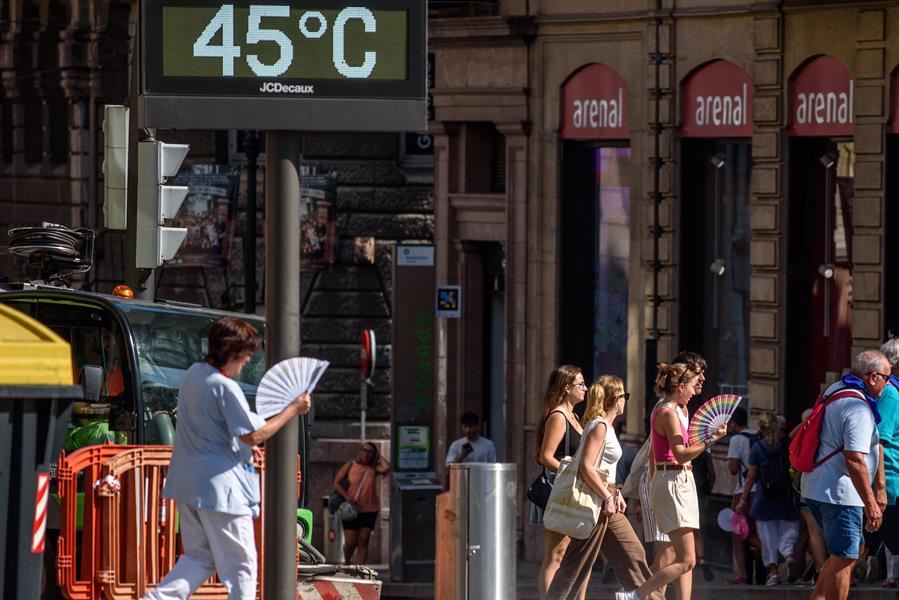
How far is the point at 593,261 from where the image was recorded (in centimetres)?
2556

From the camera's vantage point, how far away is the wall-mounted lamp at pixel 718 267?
2353 centimetres

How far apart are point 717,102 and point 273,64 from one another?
45.1 feet

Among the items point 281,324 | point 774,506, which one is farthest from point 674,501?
point 774,506

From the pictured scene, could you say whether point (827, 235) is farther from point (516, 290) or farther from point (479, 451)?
point (516, 290)

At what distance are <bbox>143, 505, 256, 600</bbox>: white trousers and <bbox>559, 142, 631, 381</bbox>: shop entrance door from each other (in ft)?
47.5

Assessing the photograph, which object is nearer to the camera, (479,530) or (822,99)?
(479,530)

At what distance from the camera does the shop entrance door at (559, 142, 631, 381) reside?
25062mm

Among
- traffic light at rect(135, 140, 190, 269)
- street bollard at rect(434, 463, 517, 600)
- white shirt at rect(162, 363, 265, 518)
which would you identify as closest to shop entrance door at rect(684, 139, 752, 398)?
traffic light at rect(135, 140, 190, 269)

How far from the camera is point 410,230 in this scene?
31938mm

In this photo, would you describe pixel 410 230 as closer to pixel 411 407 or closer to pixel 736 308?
pixel 411 407

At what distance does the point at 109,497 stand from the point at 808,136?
11921mm

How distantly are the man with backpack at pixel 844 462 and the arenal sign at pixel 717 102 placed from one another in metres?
9.97

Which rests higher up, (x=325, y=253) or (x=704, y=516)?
(x=325, y=253)

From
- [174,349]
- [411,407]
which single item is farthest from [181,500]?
[411,407]
